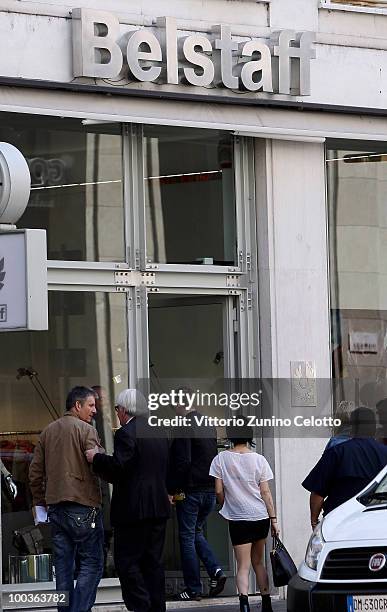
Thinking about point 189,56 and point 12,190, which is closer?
point 12,190

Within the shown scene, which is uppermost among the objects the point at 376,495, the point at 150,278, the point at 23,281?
the point at 150,278

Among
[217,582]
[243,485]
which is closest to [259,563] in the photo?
[243,485]

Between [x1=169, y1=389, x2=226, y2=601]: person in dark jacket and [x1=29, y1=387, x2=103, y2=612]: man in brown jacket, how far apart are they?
2187mm

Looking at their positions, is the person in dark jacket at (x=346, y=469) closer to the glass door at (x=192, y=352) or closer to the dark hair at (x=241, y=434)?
the dark hair at (x=241, y=434)

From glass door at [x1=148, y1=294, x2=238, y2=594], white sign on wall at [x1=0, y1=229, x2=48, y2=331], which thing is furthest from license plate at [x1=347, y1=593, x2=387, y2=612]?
glass door at [x1=148, y1=294, x2=238, y2=594]

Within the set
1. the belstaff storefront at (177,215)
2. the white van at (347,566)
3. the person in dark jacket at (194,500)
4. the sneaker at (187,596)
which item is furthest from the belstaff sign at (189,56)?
the white van at (347,566)

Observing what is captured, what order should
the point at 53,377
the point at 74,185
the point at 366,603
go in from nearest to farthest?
the point at 366,603
the point at 53,377
the point at 74,185

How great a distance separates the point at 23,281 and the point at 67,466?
3.80 meters

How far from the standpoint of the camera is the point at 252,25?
596 inches

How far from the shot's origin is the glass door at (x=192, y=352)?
14.7 metres

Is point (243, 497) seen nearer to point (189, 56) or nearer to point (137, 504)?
point (137, 504)

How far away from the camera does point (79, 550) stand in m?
12.4

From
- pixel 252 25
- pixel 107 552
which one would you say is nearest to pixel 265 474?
pixel 107 552

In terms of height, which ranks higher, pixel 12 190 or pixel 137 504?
pixel 12 190
